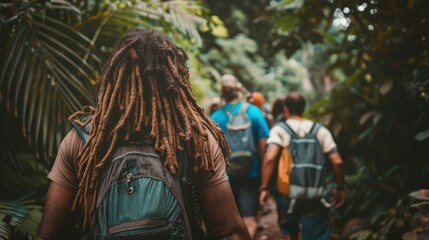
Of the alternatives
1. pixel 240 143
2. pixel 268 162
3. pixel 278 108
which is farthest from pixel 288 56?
pixel 268 162

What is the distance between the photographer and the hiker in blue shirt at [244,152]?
5059 millimetres

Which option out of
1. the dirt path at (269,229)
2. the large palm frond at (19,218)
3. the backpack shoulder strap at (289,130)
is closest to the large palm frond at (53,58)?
the large palm frond at (19,218)

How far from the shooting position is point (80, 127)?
2.04 metres

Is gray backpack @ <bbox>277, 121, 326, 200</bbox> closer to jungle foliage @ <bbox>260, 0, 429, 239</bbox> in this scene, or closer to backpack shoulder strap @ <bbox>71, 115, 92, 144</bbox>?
jungle foliage @ <bbox>260, 0, 429, 239</bbox>

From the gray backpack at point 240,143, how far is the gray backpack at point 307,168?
23.7 inches

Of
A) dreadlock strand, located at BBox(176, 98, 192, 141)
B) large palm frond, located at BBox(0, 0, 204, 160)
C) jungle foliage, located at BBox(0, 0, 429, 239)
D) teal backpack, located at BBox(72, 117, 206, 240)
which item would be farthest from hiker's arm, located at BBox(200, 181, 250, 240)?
large palm frond, located at BBox(0, 0, 204, 160)

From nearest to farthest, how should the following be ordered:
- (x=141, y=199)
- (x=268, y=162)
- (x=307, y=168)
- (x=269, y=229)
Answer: (x=141, y=199)
(x=307, y=168)
(x=268, y=162)
(x=269, y=229)

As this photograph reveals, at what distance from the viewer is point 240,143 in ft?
16.9

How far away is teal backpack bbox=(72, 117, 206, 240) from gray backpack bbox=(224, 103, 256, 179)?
308cm

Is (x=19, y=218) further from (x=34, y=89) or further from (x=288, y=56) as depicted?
(x=288, y=56)

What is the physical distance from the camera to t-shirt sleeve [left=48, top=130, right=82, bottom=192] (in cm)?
200

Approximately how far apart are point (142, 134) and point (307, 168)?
297 cm

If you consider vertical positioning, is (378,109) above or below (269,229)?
above

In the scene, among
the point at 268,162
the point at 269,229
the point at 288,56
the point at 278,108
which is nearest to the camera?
the point at 268,162
